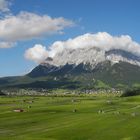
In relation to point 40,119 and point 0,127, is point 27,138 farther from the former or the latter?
point 40,119

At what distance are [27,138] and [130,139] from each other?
22680 millimetres

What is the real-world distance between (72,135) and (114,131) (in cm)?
1177

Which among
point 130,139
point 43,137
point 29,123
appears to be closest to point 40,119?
point 29,123

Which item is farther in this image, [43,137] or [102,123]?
[102,123]

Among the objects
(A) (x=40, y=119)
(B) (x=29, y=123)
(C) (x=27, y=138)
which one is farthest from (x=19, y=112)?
(C) (x=27, y=138)

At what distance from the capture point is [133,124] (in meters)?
110

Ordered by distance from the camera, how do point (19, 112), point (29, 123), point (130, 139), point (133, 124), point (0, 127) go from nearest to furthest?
point (130, 139) → point (133, 124) → point (0, 127) → point (29, 123) → point (19, 112)

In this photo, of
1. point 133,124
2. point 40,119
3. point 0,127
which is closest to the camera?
point 133,124

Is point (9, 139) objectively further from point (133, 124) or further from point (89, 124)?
point (133, 124)

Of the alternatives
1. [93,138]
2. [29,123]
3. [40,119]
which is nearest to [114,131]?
[93,138]

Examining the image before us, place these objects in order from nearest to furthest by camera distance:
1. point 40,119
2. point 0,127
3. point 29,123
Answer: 1. point 0,127
2. point 29,123
3. point 40,119

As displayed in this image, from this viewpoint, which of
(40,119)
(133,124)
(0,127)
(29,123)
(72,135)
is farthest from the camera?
(40,119)

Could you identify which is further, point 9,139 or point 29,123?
point 29,123

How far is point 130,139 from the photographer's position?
85.8m
